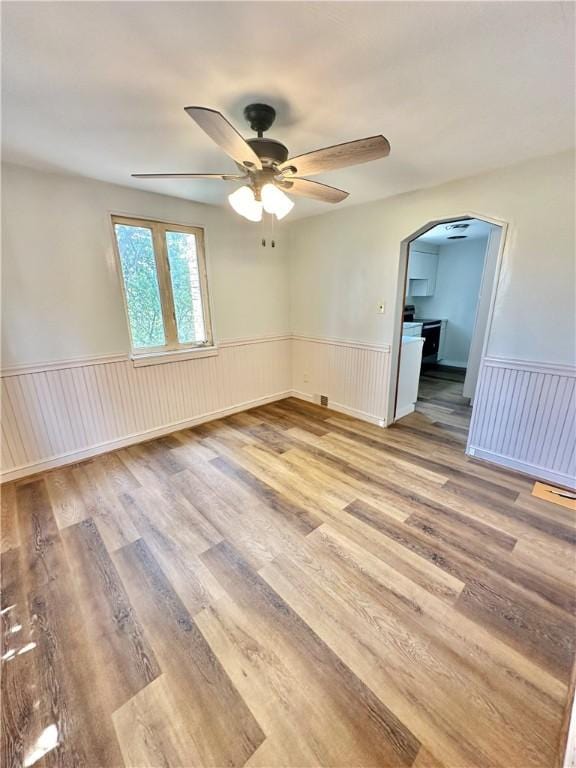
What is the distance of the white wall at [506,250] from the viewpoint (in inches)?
85.6

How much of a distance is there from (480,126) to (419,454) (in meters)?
2.45

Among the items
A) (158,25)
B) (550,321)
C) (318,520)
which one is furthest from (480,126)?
(318,520)

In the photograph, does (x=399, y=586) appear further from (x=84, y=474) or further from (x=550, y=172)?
(x=550, y=172)

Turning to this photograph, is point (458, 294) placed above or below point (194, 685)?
above

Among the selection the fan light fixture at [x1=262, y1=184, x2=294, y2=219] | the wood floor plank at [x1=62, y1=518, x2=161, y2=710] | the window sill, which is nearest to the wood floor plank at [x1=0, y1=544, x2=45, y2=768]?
the wood floor plank at [x1=62, y1=518, x2=161, y2=710]

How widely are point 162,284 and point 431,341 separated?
16.3ft

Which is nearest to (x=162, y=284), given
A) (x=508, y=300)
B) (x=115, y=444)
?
(x=115, y=444)

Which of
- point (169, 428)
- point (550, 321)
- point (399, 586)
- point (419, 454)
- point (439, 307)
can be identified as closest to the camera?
point (399, 586)

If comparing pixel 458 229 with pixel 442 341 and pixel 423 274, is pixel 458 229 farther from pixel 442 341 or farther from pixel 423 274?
pixel 442 341

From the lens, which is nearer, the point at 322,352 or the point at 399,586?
the point at 399,586

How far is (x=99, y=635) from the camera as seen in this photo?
139cm

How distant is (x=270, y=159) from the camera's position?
1.58m

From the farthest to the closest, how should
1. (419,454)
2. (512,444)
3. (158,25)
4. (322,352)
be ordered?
(322,352) < (419,454) < (512,444) < (158,25)

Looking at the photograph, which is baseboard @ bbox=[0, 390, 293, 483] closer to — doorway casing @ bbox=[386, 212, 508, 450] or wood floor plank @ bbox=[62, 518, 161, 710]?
wood floor plank @ bbox=[62, 518, 161, 710]
